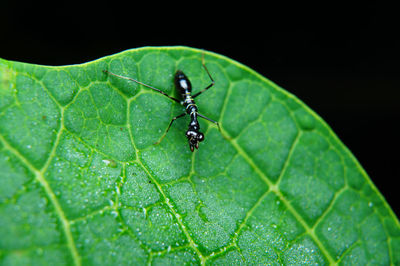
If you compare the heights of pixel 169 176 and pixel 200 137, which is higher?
pixel 200 137

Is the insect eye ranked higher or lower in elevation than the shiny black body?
lower

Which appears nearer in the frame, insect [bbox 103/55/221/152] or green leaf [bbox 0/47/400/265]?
green leaf [bbox 0/47/400/265]

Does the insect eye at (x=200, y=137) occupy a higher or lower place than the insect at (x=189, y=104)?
lower

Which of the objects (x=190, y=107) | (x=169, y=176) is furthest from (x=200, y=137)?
(x=169, y=176)

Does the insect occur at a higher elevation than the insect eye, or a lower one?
higher

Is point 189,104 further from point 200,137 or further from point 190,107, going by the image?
point 200,137

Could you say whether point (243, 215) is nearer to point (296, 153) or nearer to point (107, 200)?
point (296, 153)

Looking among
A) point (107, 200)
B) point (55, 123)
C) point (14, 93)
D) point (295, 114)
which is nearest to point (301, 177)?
point (295, 114)

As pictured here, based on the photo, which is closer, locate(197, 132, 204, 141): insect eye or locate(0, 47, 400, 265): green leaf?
locate(0, 47, 400, 265): green leaf
